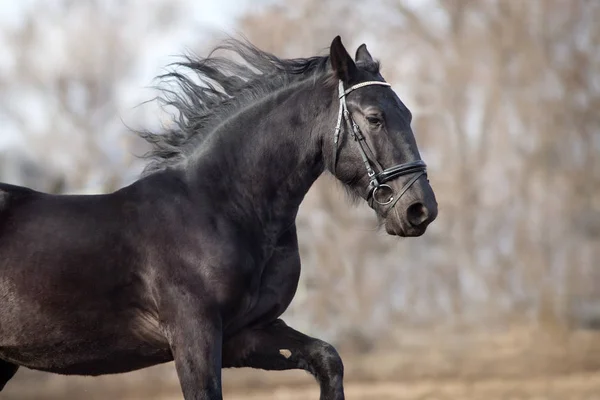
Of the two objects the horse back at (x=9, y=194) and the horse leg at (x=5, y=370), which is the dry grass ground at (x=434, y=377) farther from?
the horse back at (x=9, y=194)

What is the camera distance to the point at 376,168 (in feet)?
15.4

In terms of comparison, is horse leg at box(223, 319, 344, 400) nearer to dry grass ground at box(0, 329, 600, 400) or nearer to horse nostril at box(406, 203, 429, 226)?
horse nostril at box(406, 203, 429, 226)

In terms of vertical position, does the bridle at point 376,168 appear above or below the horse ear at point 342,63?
below

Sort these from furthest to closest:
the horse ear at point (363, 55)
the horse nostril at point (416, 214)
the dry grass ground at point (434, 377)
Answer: the dry grass ground at point (434, 377) → the horse ear at point (363, 55) → the horse nostril at point (416, 214)

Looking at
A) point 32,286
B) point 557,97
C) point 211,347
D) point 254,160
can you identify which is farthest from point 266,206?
point 557,97

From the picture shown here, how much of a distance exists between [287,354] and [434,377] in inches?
478

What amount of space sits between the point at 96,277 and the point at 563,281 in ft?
61.1

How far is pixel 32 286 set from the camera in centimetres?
466

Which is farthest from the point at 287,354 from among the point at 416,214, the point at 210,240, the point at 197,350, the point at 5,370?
the point at 5,370

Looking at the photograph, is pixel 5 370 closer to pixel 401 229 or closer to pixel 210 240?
pixel 210 240

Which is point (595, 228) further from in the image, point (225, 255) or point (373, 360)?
point (225, 255)

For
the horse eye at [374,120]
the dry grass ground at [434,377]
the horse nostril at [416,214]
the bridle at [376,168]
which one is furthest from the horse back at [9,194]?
the dry grass ground at [434,377]

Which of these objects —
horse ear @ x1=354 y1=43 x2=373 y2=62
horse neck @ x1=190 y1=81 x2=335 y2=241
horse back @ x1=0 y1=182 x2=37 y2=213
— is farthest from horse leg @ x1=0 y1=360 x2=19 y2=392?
horse ear @ x1=354 y1=43 x2=373 y2=62

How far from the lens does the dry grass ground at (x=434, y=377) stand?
13.9 meters
